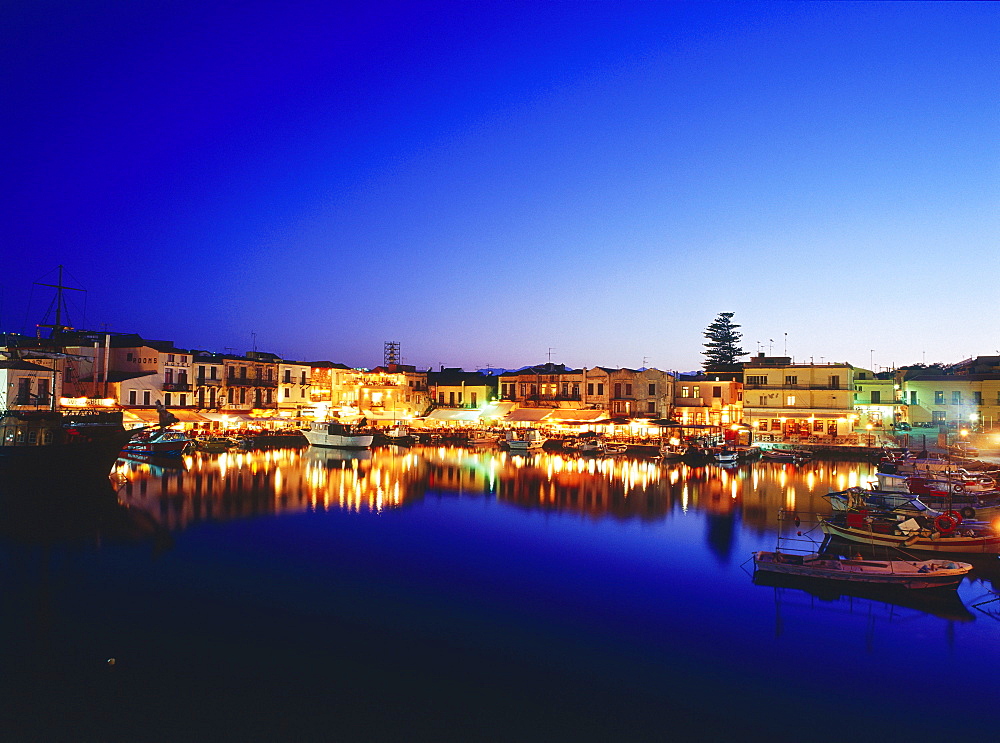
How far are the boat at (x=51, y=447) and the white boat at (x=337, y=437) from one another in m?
19.6

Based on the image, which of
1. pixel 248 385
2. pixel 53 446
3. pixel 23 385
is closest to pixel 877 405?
pixel 248 385

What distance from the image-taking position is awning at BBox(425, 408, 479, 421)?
182 feet

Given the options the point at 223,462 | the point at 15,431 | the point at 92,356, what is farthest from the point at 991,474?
the point at 92,356

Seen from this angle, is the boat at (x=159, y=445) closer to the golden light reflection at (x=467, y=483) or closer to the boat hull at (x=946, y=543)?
the golden light reflection at (x=467, y=483)

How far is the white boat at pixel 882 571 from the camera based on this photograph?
13758 millimetres

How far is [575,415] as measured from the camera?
5088 cm

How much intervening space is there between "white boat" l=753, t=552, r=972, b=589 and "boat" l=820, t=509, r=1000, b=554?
2.72 meters

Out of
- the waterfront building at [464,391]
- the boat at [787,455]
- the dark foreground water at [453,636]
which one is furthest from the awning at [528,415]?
the dark foreground water at [453,636]

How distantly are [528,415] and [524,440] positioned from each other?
577cm

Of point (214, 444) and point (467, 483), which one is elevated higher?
point (214, 444)

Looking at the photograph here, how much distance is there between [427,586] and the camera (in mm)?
14617

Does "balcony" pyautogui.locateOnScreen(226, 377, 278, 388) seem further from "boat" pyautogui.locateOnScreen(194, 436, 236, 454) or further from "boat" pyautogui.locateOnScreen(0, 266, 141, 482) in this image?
"boat" pyautogui.locateOnScreen(0, 266, 141, 482)

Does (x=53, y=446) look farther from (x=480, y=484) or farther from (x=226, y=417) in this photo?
(x=226, y=417)

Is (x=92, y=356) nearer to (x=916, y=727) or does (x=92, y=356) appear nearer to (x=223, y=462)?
(x=223, y=462)
